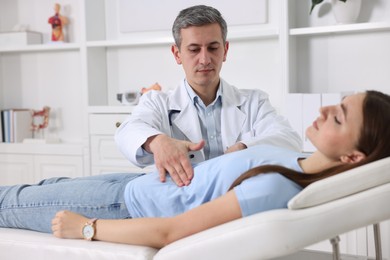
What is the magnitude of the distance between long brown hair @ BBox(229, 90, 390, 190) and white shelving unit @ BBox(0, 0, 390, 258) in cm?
128

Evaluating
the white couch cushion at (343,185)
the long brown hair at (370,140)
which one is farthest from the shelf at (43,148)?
the white couch cushion at (343,185)

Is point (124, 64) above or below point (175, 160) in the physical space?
above

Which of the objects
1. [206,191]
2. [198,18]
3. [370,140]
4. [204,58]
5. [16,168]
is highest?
[198,18]

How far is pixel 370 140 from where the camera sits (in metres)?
1.19

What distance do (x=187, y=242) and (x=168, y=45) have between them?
2153 mm

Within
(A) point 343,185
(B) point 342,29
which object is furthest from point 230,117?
(B) point 342,29

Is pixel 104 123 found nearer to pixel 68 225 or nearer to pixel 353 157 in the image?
pixel 68 225

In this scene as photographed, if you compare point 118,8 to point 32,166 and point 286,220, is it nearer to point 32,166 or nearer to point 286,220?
point 32,166

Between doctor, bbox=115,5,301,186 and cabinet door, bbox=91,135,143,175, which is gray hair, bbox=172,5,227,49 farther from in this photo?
cabinet door, bbox=91,135,143,175

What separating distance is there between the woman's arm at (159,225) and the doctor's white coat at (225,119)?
414 mm

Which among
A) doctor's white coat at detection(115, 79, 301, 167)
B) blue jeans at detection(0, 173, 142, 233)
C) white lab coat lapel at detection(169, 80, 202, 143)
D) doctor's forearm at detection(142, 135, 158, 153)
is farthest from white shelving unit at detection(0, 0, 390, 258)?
blue jeans at detection(0, 173, 142, 233)

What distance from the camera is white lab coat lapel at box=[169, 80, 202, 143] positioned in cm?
184

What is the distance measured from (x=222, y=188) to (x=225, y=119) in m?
0.59

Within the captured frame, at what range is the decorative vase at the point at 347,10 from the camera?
259 cm
